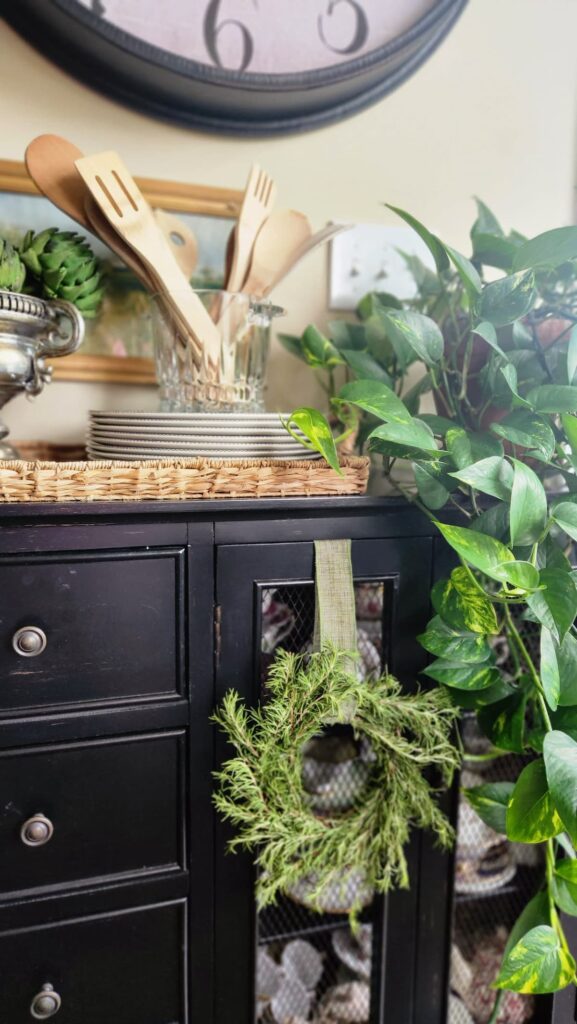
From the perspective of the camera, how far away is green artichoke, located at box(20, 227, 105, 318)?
749mm

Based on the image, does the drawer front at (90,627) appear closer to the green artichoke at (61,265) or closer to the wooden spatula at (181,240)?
the green artichoke at (61,265)

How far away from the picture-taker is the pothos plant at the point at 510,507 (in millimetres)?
596

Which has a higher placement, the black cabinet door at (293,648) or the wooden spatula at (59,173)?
the wooden spatula at (59,173)

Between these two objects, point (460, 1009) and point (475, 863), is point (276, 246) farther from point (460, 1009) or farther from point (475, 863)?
point (460, 1009)

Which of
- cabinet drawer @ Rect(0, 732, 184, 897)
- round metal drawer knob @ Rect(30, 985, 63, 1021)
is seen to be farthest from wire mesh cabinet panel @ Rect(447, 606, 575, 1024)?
round metal drawer knob @ Rect(30, 985, 63, 1021)

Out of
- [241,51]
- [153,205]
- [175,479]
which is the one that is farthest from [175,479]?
[241,51]

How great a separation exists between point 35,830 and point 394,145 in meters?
1.13

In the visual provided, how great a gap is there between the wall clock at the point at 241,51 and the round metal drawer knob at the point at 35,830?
0.96 metres

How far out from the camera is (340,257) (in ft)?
3.47

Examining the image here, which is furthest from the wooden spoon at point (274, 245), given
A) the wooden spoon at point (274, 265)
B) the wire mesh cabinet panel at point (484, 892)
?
the wire mesh cabinet panel at point (484, 892)

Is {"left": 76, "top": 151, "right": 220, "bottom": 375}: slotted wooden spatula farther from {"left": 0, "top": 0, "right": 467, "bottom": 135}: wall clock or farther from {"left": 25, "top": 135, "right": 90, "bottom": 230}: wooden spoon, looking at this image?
{"left": 0, "top": 0, "right": 467, "bottom": 135}: wall clock

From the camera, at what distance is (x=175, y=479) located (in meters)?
0.67

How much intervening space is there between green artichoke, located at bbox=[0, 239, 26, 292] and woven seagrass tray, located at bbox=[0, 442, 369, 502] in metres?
0.21

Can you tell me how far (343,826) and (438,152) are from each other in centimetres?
108
